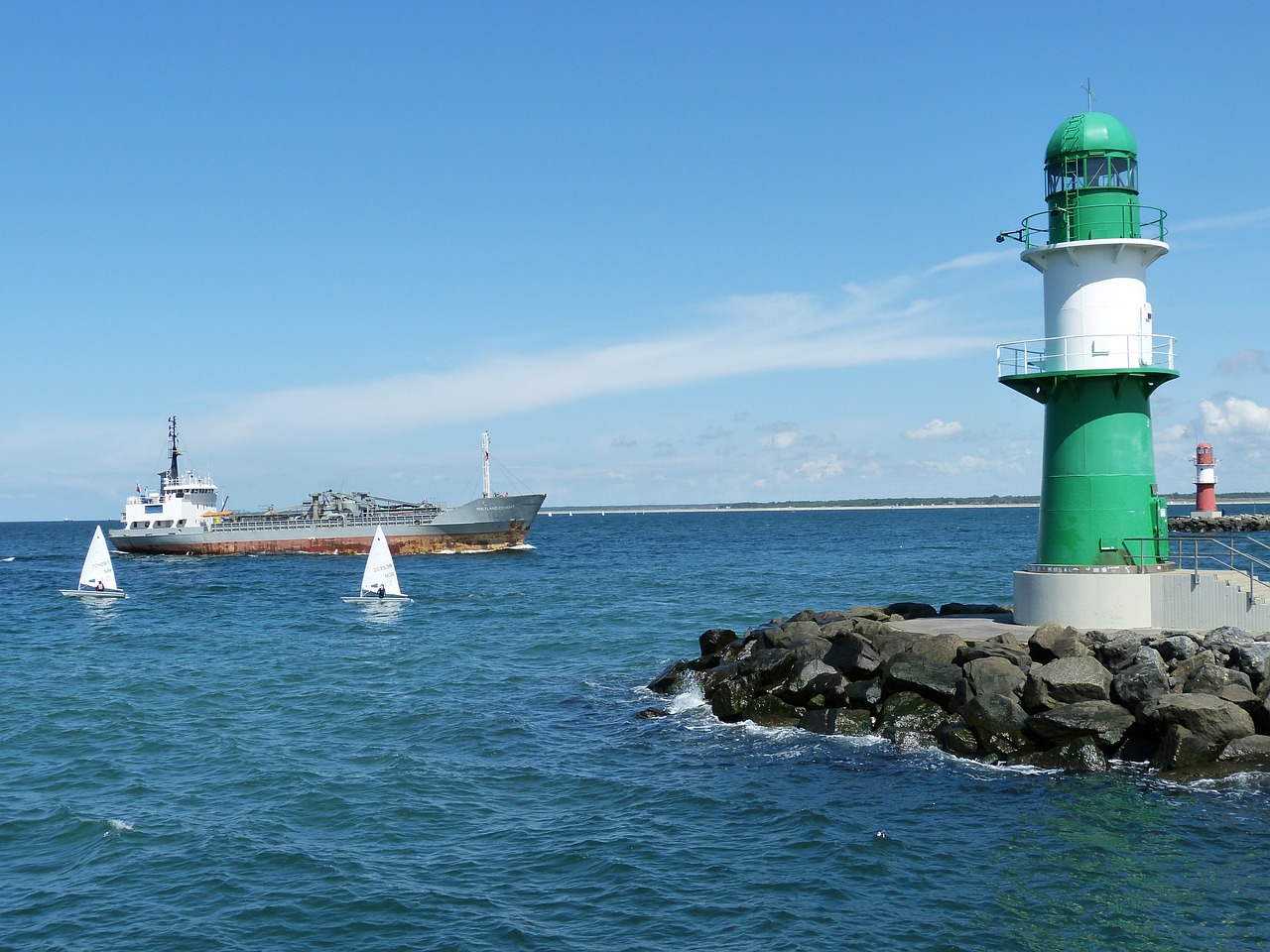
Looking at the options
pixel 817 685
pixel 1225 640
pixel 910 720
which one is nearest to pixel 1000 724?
pixel 910 720

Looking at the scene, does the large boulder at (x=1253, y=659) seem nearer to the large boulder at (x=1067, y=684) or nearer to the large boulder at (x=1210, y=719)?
the large boulder at (x=1210, y=719)

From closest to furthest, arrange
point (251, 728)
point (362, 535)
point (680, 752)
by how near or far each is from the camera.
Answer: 1. point (680, 752)
2. point (251, 728)
3. point (362, 535)

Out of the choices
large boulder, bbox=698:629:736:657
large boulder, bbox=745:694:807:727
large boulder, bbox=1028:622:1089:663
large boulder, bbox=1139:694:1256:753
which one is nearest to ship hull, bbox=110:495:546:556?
large boulder, bbox=698:629:736:657

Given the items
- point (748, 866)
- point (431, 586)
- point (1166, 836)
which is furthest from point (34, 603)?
point (1166, 836)

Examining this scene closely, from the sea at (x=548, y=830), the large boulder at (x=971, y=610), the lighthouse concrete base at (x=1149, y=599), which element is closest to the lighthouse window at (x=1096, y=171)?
the lighthouse concrete base at (x=1149, y=599)

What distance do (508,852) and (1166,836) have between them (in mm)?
7323

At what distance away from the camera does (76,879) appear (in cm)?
1148

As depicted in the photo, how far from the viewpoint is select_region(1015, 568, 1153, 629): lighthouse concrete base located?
17.4 metres

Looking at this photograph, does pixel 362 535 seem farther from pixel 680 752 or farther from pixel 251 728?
pixel 680 752

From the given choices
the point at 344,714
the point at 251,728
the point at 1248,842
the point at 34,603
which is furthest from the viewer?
the point at 34,603

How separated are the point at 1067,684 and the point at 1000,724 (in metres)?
1.07

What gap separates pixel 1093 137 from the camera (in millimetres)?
18312

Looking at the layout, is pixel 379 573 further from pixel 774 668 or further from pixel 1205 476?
pixel 1205 476

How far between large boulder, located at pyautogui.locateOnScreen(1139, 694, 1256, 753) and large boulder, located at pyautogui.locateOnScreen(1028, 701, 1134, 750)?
2.20 ft
